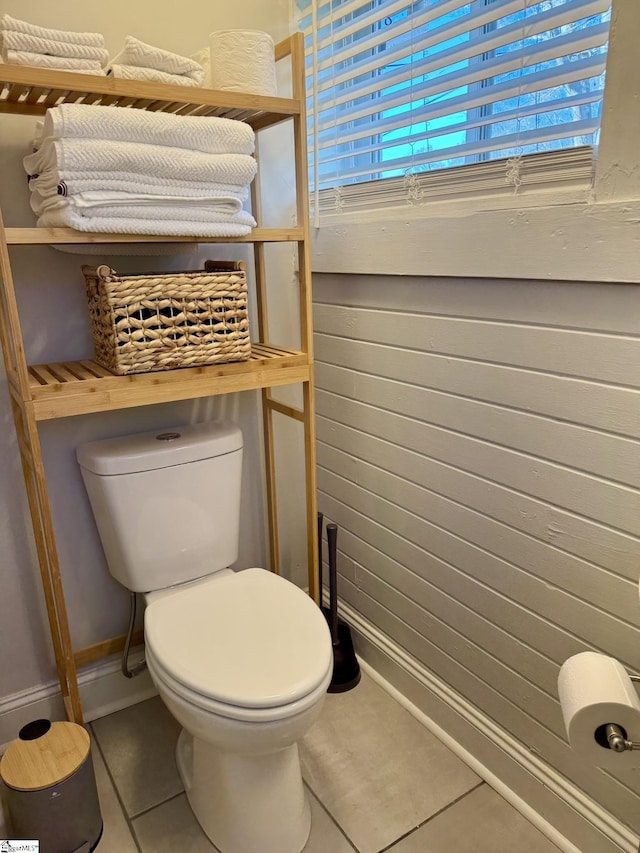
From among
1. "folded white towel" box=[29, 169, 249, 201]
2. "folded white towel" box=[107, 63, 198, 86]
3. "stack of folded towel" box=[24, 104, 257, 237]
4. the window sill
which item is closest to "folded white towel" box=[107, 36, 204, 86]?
"folded white towel" box=[107, 63, 198, 86]

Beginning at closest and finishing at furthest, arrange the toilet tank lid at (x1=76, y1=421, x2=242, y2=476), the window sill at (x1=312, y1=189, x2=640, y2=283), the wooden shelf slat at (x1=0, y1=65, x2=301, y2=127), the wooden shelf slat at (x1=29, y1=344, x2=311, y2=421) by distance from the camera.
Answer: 1. the window sill at (x1=312, y1=189, x2=640, y2=283)
2. the wooden shelf slat at (x1=0, y1=65, x2=301, y2=127)
3. the wooden shelf slat at (x1=29, y1=344, x2=311, y2=421)
4. the toilet tank lid at (x1=76, y1=421, x2=242, y2=476)

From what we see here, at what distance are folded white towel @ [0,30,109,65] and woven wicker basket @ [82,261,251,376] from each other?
1.29 feet

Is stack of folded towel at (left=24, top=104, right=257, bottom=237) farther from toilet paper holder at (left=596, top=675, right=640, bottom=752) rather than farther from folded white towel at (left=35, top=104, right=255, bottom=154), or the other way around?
toilet paper holder at (left=596, top=675, right=640, bottom=752)

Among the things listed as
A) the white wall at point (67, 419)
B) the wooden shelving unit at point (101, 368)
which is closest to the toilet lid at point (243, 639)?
the wooden shelving unit at point (101, 368)

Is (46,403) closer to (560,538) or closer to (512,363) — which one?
(512,363)

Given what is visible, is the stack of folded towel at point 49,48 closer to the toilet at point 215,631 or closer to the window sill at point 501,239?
the window sill at point 501,239

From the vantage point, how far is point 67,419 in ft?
5.20

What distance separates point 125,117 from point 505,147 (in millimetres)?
726

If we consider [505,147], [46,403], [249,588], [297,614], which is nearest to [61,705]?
[249,588]

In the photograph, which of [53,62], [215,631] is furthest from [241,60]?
[215,631]

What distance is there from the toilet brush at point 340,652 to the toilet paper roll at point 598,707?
88cm

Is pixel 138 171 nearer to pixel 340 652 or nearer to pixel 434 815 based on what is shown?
pixel 340 652

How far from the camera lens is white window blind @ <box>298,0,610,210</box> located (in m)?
1.09

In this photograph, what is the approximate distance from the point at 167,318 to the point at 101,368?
0.76 feet
